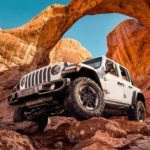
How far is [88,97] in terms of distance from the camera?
7250mm

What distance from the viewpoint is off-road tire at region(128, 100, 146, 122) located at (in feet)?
32.3

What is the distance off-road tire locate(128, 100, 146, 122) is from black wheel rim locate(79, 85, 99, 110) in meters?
2.82

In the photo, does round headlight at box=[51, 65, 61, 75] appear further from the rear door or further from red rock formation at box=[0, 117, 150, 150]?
the rear door

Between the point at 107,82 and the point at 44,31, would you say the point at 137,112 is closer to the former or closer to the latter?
the point at 107,82

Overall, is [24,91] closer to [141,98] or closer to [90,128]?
[90,128]

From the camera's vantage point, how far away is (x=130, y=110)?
9.91 meters

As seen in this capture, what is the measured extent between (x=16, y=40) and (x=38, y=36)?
1560 mm

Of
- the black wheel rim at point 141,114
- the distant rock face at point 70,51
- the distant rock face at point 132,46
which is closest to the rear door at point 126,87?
the black wheel rim at point 141,114

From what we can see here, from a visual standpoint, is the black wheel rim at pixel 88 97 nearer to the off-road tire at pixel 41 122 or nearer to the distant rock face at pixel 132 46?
the off-road tire at pixel 41 122

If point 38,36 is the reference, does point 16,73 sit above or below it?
below

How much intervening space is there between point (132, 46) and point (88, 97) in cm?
3042

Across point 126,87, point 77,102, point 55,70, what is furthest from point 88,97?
point 126,87

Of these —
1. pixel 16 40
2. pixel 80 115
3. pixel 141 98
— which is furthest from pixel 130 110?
pixel 16 40

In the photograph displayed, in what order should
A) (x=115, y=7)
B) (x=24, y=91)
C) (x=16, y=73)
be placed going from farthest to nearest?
(x=115, y=7) < (x=16, y=73) < (x=24, y=91)
